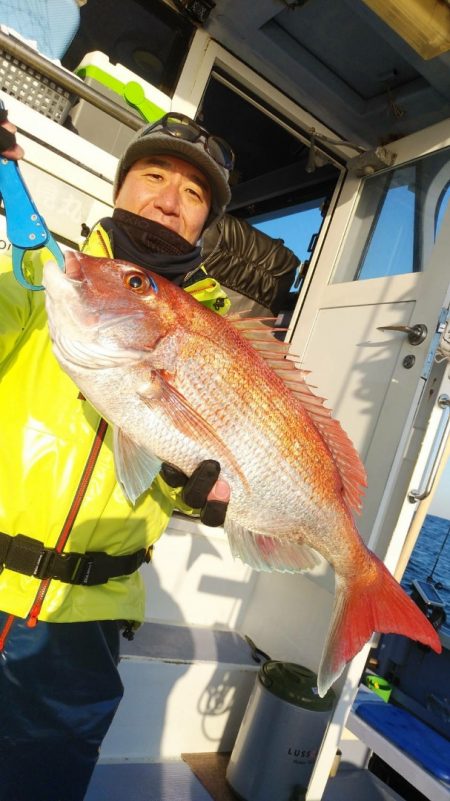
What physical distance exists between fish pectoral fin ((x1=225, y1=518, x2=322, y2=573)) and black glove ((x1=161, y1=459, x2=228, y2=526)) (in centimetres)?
9

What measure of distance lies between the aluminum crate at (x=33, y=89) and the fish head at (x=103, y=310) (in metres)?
1.69

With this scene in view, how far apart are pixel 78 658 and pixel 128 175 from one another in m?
1.72

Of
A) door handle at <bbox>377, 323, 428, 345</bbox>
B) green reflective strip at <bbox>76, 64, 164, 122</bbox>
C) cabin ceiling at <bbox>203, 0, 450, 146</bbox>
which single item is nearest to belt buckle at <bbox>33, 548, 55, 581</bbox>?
door handle at <bbox>377, 323, 428, 345</bbox>

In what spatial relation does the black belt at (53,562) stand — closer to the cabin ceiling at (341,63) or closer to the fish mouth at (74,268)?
the fish mouth at (74,268)

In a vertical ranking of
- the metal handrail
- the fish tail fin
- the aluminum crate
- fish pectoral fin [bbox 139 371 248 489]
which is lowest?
the fish tail fin

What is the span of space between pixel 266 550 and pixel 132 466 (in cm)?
52

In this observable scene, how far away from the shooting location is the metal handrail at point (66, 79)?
225 centimetres

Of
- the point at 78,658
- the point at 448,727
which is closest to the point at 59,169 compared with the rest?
the point at 78,658

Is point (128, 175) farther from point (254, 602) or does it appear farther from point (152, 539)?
point (254, 602)

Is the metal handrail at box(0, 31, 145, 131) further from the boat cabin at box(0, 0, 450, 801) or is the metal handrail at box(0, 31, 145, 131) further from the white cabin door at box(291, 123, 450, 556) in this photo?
the white cabin door at box(291, 123, 450, 556)

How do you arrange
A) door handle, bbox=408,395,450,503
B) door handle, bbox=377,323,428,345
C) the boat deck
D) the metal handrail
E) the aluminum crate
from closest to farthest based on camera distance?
the metal handrail → the aluminum crate → the boat deck → door handle, bbox=408,395,450,503 → door handle, bbox=377,323,428,345

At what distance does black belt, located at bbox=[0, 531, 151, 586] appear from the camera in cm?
137

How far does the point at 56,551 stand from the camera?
1.41m

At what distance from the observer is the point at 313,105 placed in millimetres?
3760
